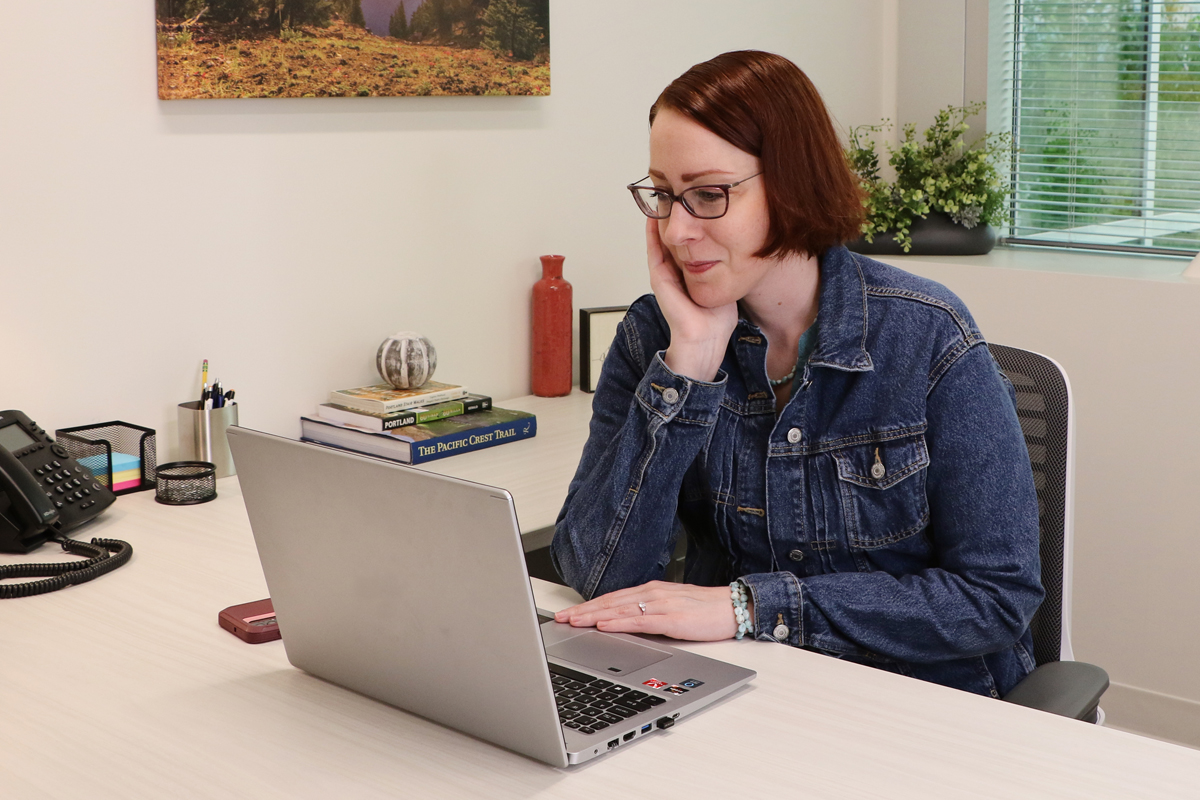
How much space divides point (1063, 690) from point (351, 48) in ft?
5.16

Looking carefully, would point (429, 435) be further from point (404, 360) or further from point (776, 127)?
point (776, 127)

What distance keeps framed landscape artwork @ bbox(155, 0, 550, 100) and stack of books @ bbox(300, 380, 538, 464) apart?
553mm

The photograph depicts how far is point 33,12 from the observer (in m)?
1.68

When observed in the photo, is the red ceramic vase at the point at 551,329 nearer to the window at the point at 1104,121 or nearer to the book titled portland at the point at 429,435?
the book titled portland at the point at 429,435

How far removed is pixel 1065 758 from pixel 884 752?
0.49 feet

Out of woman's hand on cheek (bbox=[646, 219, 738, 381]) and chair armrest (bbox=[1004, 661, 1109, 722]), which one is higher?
woman's hand on cheek (bbox=[646, 219, 738, 381])

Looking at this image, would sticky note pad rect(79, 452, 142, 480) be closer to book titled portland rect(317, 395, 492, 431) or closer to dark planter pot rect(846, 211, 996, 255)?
book titled portland rect(317, 395, 492, 431)

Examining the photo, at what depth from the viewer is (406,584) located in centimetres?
97

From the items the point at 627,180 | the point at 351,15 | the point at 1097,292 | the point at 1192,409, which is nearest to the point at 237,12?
the point at 351,15

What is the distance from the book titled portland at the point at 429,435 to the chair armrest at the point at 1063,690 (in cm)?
109

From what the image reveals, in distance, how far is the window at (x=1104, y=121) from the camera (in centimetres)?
295

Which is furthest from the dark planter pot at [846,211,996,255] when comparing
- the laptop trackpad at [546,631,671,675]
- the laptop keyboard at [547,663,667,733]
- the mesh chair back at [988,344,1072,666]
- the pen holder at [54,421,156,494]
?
the laptop keyboard at [547,663,667,733]

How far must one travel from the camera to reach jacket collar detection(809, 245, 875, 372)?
1321 millimetres

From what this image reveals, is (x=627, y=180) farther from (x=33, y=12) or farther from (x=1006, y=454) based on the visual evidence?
(x=1006, y=454)
